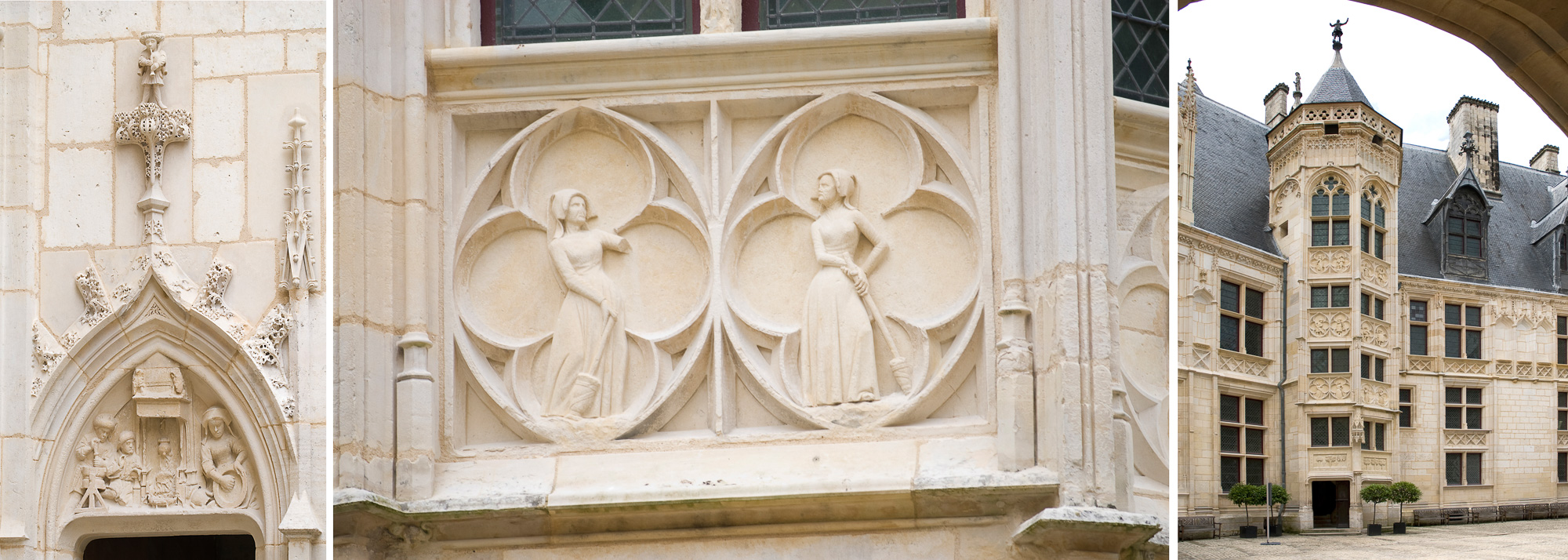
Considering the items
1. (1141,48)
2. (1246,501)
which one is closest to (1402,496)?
(1246,501)

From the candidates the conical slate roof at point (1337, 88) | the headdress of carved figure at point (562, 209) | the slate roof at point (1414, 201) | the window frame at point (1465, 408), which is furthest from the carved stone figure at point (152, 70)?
the window frame at point (1465, 408)

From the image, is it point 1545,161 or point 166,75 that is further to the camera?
point 1545,161

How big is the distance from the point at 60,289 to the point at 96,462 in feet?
2.08

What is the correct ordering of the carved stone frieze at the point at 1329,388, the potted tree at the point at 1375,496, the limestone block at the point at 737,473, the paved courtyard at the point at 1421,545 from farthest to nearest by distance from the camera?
the carved stone frieze at the point at 1329,388
the potted tree at the point at 1375,496
the paved courtyard at the point at 1421,545
the limestone block at the point at 737,473

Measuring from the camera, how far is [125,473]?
4566mm

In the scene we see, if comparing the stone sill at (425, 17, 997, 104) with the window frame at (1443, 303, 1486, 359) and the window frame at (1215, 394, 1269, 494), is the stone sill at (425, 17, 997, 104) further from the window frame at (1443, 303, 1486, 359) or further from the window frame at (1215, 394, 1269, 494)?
the window frame at (1443, 303, 1486, 359)

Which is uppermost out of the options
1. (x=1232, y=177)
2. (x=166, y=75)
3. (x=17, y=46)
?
(x=17, y=46)

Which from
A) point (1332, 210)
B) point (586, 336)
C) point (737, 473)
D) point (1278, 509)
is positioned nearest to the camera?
point (737, 473)

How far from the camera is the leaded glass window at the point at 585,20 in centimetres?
386

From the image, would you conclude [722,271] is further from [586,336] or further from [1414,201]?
[1414,201]

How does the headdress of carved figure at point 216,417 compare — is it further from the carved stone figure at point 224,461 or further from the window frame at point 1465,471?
the window frame at point 1465,471

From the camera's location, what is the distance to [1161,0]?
386cm

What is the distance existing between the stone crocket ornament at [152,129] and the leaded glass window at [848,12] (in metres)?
2.24

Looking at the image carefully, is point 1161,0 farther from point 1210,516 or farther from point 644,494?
point 1210,516
